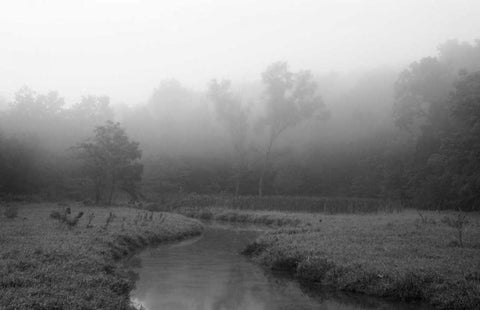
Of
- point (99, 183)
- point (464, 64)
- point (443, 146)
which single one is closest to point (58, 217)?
point (99, 183)

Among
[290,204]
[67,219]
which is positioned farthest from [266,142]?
[67,219]

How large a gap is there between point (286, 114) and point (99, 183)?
32.5m

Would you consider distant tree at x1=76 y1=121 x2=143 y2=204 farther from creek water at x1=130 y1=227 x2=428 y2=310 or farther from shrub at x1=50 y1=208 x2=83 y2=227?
creek water at x1=130 y1=227 x2=428 y2=310

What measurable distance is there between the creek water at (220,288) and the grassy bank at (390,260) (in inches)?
32.0

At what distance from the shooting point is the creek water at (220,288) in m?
16.2

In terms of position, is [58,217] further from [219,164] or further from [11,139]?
[219,164]

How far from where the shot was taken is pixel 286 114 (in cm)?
7600

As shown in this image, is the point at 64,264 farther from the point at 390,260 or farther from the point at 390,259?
the point at 390,259


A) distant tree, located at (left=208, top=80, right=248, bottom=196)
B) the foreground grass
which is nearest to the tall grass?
distant tree, located at (left=208, top=80, right=248, bottom=196)

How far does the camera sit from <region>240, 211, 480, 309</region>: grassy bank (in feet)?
52.5

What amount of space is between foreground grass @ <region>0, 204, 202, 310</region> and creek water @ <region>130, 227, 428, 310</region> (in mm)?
1253

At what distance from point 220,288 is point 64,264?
6218 mm

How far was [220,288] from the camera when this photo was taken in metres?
18.8

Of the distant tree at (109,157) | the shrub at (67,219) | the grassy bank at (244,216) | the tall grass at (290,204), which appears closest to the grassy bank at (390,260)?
the shrub at (67,219)
